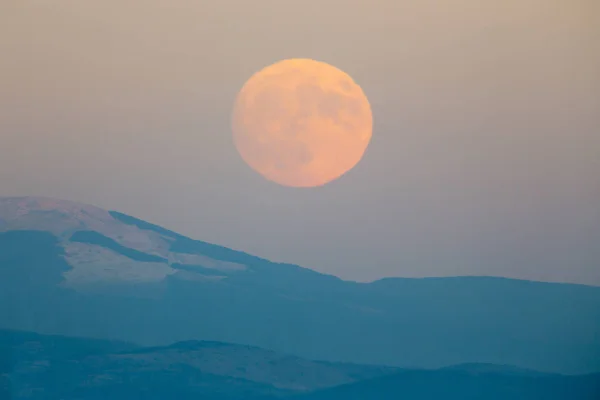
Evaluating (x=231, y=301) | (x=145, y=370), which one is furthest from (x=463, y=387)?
(x=145, y=370)

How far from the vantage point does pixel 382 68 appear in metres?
2.30

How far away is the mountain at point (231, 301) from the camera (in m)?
2.18

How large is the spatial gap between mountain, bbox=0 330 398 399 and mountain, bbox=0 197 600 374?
0.15ft

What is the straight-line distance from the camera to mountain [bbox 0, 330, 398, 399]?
214cm

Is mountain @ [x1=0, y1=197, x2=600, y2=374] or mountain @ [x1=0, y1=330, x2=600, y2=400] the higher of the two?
mountain @ [x1=0, y1=197, x2=600, y2=374]

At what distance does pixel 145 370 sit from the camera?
2168 millimetres

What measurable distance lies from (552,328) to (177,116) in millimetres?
1973

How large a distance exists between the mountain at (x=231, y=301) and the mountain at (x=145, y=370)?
0.05 meters

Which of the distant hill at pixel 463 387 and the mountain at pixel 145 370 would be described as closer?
the mountain at pixel 145 370

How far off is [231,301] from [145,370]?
0.46m

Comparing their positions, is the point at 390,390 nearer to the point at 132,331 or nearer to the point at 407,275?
the point at 407,275

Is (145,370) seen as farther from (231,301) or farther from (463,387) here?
(463,387)

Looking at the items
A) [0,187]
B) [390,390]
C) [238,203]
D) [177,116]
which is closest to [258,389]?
[390,390]

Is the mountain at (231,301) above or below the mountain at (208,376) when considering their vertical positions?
above
